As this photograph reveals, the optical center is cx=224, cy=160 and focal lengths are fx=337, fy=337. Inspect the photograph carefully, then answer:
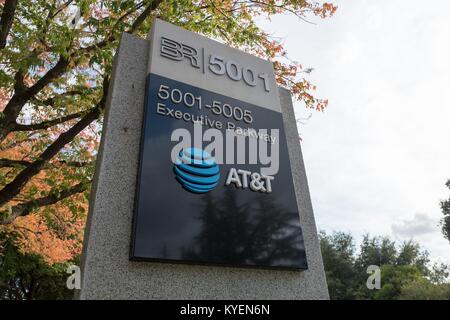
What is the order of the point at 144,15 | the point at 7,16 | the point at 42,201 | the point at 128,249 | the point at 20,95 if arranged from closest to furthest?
the point at 128,249 → the point at 7,16 → the point at 144,15 → the point at 20,95 → the point at 42,201

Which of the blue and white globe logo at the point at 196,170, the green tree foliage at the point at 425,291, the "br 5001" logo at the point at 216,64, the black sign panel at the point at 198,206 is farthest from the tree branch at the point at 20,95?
the green tree foliage at the point at 425,291

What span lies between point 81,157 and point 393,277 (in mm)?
28241

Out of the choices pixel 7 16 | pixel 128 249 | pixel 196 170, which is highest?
pixel 7 16

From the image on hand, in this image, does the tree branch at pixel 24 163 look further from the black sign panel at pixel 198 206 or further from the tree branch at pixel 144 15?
the black sign panel at pixel 198 206

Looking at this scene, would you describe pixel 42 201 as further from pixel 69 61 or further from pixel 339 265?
pixel 339 265

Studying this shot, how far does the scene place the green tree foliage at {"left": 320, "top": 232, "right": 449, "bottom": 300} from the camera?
2738 centimetres

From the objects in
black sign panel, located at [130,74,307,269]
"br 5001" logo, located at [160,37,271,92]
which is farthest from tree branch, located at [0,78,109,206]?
black sign panel, located at [130,74,307,269]

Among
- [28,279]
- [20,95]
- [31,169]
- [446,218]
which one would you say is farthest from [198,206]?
[446,218]

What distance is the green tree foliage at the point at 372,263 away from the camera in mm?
27375

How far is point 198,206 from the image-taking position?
3221 millimetres

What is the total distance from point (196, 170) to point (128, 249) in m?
1.00
